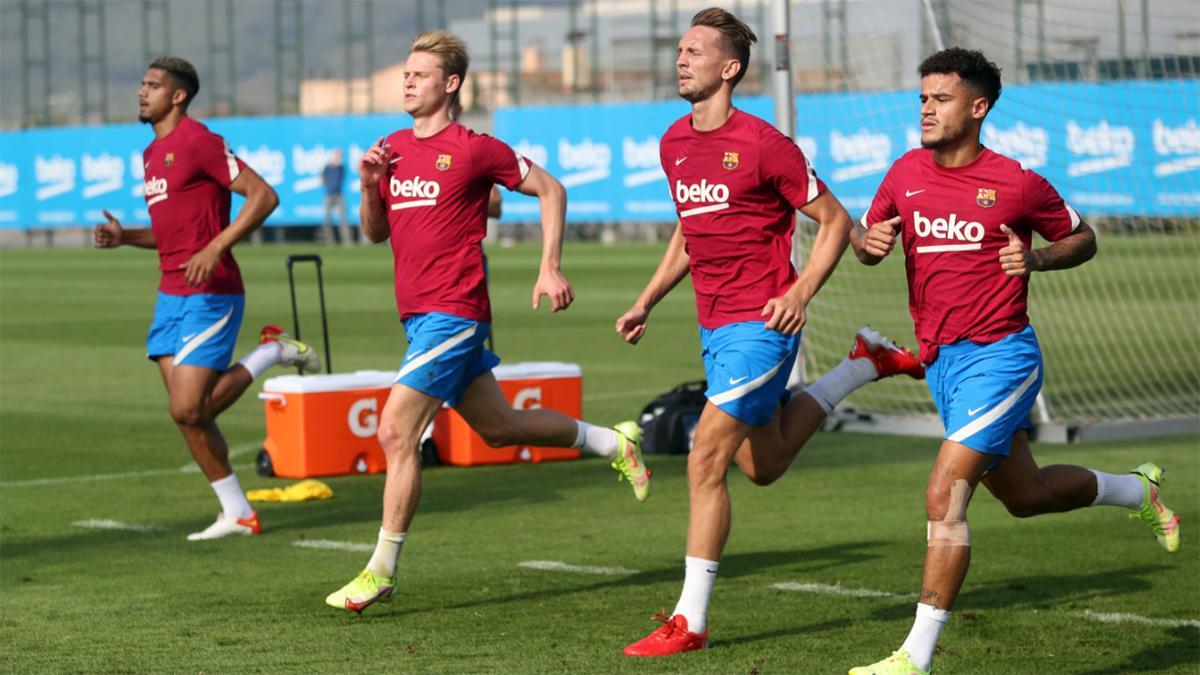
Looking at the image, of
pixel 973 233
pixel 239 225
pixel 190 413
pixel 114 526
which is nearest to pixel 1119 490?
pixel 973 233

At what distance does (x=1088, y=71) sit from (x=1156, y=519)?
42.9ft

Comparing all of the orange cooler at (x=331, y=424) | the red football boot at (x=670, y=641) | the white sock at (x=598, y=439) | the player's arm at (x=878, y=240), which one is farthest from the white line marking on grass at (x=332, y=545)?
the player's arm at (x=878, y=240)

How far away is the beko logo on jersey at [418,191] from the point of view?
8.18 m

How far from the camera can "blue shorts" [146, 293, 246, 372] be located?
10.0 meters

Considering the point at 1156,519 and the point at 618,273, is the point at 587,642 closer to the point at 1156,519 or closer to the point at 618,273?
the point at 1156,519

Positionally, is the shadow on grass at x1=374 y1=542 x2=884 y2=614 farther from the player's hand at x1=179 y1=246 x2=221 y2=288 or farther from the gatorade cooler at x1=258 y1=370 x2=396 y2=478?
the gatorade cooler at x1=258 y1=370 x2=396 y2=478

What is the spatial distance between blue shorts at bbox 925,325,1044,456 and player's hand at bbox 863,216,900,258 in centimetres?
42

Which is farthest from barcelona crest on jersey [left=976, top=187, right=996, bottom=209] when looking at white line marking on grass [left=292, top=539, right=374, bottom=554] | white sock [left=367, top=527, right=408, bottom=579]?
white line marking on grass [left=292, top=539, right=374, bottom=554]

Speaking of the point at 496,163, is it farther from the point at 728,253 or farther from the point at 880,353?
the point at 880,353

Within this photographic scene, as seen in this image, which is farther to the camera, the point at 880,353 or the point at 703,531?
the point at 880,353

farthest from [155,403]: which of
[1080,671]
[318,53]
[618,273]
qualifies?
[318,53]

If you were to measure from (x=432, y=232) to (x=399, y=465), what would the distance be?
993 millimetres

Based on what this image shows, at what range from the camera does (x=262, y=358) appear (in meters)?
10.8

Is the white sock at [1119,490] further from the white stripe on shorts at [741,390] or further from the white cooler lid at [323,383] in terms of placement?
the white cooler lid at [323,383]
